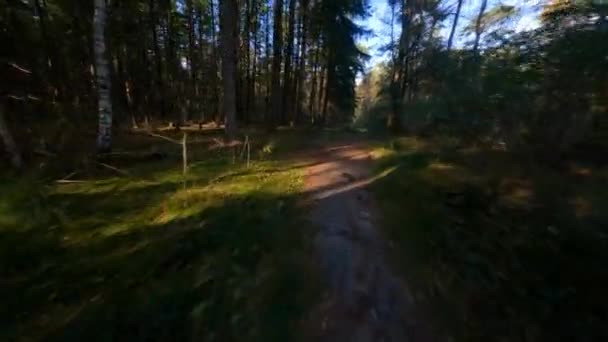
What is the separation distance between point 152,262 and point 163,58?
17487 millimetres

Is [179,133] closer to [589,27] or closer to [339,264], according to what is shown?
[339,264]

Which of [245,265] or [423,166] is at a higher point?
[423,166]

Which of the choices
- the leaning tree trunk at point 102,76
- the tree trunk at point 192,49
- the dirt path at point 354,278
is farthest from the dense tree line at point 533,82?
the tree trunk at point 192,49

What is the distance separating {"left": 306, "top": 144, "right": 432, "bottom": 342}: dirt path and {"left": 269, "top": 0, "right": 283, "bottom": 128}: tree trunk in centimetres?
1063

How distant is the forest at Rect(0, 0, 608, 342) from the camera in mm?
2947

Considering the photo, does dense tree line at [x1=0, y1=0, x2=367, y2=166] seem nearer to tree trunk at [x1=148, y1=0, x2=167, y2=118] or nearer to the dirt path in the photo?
tree trunk at [x1=148, y1=0, x2=167, y2=118]

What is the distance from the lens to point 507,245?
3750 mm

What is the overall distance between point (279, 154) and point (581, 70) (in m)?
7.09

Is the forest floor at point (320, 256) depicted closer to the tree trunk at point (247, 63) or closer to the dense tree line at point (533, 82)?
the dense tree line at point (533, 82)

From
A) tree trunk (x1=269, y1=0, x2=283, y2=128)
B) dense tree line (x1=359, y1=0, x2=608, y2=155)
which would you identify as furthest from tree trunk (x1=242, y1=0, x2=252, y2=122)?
dense tree line (x1=359, y1=0, x2=608, y2=155)

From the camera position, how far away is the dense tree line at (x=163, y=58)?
399 inches

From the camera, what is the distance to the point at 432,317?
2.90m

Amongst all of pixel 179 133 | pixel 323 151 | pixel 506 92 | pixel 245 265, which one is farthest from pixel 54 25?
pixel 506 92

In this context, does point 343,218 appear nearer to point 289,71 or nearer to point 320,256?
point 320,256
